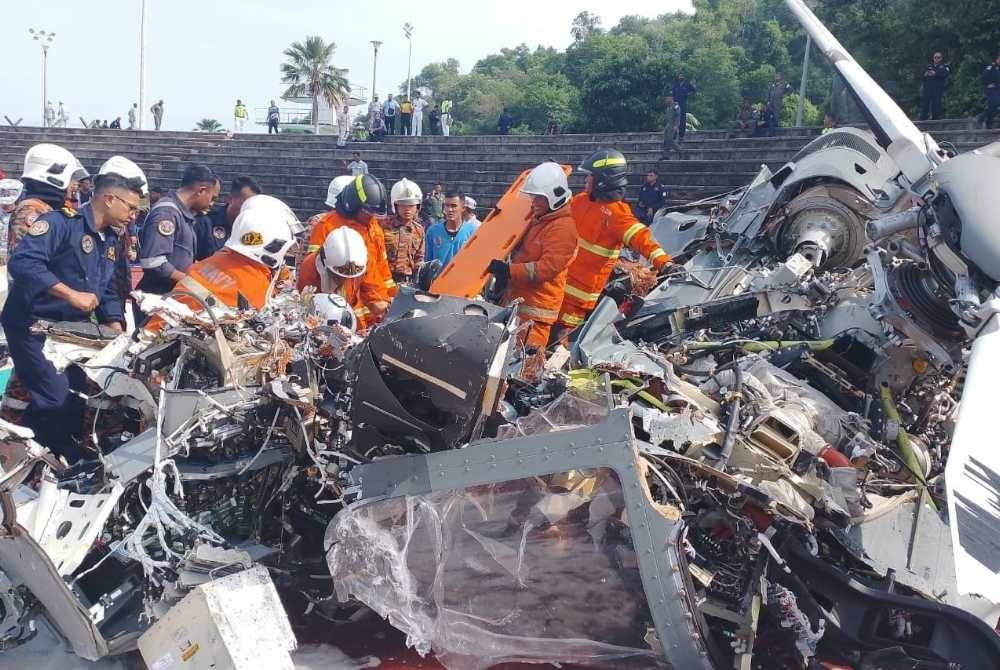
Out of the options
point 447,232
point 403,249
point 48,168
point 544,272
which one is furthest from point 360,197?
point 447,232

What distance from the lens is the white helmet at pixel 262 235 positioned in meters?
4.42

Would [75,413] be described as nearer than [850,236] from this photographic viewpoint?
Yes

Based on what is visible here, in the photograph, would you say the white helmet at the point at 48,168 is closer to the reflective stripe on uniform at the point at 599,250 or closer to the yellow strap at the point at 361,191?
the yellow strap at the point at 361,191

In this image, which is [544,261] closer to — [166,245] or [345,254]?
[345,254]

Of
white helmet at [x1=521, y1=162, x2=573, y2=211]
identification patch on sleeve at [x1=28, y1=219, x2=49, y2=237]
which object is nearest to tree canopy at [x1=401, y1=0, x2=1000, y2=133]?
white helmet at [x1=521, y1=162, x2=573, y2=211]

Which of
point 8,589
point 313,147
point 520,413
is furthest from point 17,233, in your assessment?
point 313,147

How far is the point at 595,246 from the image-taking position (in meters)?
5.93

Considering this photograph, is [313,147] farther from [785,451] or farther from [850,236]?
[785,451]

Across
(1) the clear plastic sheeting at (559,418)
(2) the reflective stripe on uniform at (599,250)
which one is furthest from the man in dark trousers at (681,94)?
(1) the clear plastic sheeting at (559,418)

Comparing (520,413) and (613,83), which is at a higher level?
(613,83)

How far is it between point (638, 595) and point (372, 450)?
123 centimetres

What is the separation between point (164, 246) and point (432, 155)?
16415mm

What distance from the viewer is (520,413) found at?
3.68m

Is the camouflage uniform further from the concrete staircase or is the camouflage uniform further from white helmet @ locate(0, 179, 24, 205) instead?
the concrete staircase
